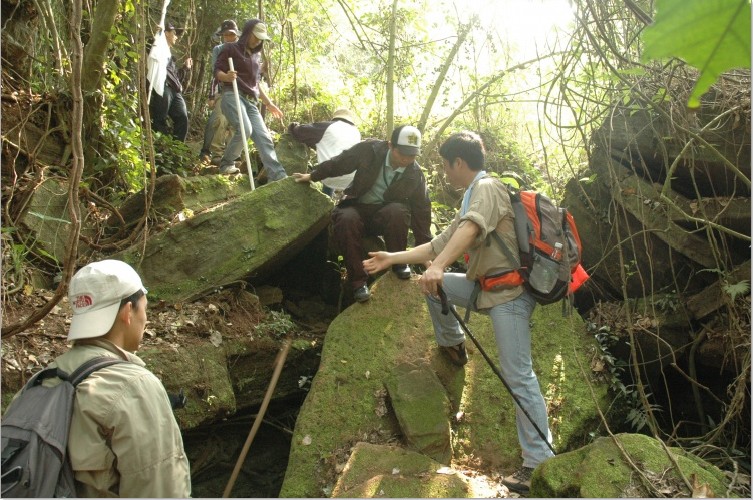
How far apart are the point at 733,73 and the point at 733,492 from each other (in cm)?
349

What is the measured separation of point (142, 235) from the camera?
20.9 feet

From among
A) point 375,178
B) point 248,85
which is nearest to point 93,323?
point 375,178

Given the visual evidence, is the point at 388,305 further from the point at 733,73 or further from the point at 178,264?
the point at 733,73

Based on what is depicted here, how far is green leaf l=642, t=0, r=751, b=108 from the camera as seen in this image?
0.57 meters

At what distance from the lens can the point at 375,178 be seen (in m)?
5.92

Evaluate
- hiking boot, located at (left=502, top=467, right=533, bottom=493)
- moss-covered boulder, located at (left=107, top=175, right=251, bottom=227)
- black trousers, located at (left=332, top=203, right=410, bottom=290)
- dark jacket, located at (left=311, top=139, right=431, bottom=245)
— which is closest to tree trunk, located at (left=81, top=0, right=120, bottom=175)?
moss-covered boulder, located at (left=107, top=175, right=251, bottom=227)

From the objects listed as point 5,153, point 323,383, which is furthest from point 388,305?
point 5,153

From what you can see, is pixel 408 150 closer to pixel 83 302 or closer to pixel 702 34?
pixel 83 302

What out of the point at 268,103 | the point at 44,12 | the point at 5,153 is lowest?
the point at 5,153

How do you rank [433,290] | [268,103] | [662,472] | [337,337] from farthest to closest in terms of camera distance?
[268,103] → [337,337] → [433,290] → [662,472]

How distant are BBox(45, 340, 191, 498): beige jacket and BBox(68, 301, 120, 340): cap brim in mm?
132

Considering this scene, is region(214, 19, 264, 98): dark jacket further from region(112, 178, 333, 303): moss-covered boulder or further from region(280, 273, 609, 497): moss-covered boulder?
region(280, 273, 609, 497): moss-covered boulder

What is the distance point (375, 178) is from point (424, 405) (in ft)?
7.67

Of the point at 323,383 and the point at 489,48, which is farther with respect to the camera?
the point at 489,48
